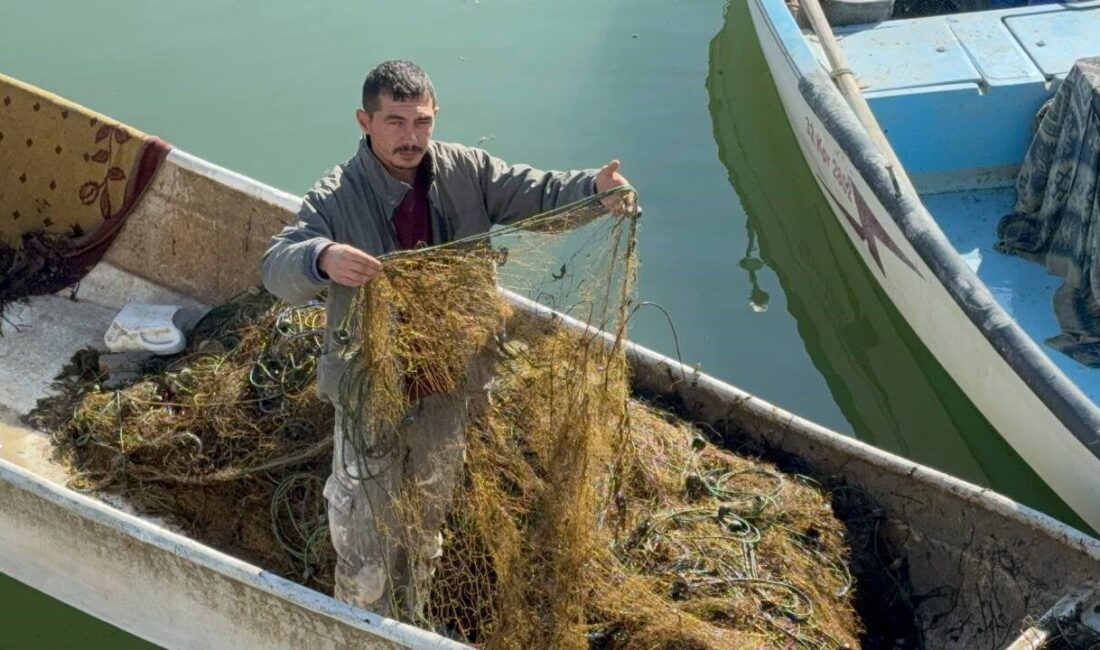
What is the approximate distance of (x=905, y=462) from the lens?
4812 mm

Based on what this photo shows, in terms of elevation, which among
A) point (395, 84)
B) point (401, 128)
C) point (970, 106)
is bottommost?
point (970, 106)

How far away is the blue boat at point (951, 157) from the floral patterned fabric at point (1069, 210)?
0.05 m

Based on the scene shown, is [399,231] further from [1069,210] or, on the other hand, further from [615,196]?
[1069,210]

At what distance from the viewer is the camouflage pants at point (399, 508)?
165 inches

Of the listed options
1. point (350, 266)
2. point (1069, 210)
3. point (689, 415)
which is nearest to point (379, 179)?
point (350, 266)

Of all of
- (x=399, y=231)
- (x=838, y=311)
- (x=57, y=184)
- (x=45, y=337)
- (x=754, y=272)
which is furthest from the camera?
(x=754, y=272)

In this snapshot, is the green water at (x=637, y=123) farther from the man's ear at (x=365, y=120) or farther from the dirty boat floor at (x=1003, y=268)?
the man's ear at (x=365, y=120)

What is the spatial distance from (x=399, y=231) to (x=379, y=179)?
182 mm

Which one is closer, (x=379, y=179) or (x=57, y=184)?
(x=379, y=179)

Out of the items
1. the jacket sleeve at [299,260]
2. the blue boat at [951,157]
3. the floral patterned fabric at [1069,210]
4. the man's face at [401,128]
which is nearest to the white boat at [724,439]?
the blue boat at [951,157]

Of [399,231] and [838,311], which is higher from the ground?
[399,231]

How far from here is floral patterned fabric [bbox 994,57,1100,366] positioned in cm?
619

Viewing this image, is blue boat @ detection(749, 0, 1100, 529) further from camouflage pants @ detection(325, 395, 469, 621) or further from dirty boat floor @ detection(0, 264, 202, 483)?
dirty boat floor @ detection(0, 264, 202, 483)

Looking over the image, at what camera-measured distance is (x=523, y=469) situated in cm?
442
